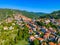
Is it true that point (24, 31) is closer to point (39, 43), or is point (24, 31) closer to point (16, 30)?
point (16, 30)

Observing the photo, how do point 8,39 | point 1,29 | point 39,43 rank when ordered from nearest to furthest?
point 39,43
point 8,39
point 1,29

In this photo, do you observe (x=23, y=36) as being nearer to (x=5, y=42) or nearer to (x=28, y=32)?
(x=28, y=32)

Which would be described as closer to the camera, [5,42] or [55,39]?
[5,42]

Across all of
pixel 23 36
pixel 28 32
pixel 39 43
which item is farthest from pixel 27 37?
pixel 39 43

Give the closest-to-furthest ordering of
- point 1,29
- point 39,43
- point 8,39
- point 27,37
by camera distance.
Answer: point 39,43
point 8,39
point 27,37
point 1,29

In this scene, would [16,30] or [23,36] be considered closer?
[23,36]

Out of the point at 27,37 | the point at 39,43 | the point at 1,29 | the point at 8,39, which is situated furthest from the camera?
the point at 1,29

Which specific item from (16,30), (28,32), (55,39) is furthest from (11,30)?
(55,39)

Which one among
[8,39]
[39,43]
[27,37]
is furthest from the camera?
[27,37]
